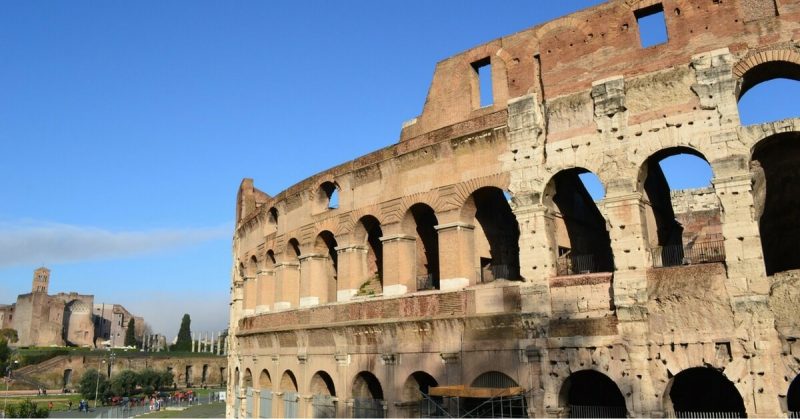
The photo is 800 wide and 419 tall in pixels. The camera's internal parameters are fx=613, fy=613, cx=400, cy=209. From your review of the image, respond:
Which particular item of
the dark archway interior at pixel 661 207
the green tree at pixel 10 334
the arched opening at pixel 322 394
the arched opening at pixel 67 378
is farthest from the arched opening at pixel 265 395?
Result: the green tree at pixel 10 334

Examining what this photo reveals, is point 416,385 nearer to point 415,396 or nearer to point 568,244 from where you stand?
point 415,396

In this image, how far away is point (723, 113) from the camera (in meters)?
10.8

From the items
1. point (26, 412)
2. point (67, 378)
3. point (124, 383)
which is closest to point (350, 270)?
point (26, 412)

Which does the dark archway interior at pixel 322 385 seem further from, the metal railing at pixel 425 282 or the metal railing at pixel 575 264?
the metal railing at pixel 575 264

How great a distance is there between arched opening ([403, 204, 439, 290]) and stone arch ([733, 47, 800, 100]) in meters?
7.15

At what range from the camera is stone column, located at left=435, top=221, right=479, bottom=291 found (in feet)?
44.6

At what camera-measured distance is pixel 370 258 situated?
55.8 ft

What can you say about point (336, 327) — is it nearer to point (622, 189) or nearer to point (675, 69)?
point (622, 189)

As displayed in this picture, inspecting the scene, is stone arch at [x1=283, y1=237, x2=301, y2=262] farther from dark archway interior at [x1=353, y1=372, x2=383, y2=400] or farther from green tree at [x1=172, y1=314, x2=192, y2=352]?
green tree at [x1=172, y1=314, x2=192, y2=352]

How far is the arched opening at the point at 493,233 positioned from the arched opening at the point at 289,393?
709 centimetres

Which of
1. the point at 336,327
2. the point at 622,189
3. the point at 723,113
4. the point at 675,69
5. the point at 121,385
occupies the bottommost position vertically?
the point at 121,385

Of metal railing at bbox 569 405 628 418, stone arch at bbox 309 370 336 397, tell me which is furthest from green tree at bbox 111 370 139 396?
metal railing at bbox 569 405 628 418

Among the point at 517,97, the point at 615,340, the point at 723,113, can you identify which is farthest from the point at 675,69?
the point at 615,340

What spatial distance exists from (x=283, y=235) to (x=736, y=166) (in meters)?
13.1
